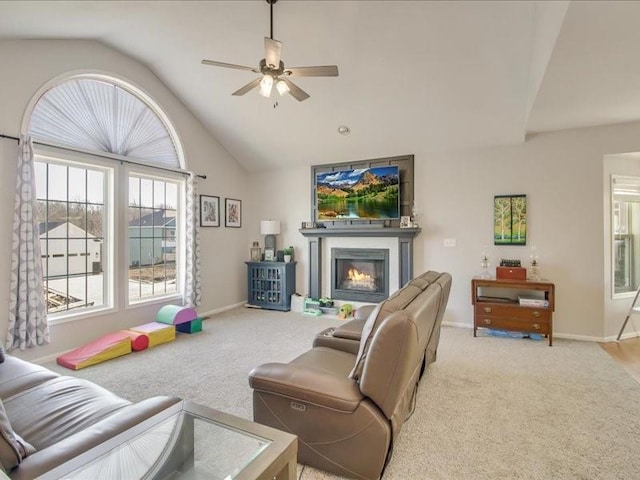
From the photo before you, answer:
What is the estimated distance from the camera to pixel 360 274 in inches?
218

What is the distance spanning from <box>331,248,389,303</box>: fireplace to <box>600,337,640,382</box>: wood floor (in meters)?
2.71

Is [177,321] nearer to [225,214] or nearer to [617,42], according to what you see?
[225,214]

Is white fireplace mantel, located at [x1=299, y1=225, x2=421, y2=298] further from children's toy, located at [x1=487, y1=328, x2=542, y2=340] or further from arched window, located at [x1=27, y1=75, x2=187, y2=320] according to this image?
arched window, located at [x1=27, y1=75, x2=187, y2=320]

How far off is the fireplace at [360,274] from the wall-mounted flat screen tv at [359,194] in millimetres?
589

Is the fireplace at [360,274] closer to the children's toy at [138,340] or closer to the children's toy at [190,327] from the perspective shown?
the children's toy at [190,327]

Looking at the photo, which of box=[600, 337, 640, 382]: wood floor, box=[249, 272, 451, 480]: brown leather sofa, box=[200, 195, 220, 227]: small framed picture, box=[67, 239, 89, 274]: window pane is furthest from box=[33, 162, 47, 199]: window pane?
box=[600, 337, 640, 382]: wood floor

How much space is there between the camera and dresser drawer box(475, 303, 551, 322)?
12.8 feet

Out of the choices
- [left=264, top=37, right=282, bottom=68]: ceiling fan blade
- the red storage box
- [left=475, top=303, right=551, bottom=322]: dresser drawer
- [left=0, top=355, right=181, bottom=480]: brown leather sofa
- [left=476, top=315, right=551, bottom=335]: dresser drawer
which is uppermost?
[left=264, top=37, right=282, bottom=68]: ceiling fan blade

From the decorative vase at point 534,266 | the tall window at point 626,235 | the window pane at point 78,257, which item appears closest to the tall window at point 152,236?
the window pane at point 78,257

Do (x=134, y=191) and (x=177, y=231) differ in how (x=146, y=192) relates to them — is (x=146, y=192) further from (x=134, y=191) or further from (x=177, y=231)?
(x=177, y=231)

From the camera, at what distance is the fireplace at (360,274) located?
530cm

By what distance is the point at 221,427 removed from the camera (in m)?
1.40

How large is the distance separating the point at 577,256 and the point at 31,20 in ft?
20.8

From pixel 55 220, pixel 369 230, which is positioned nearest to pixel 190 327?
pixel 55 220
